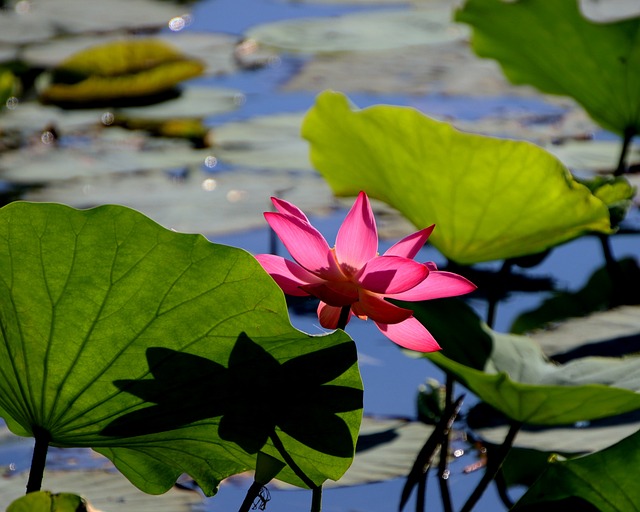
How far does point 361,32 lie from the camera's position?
321 centimetres

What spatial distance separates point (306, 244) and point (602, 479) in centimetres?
28

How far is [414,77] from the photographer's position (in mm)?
2775

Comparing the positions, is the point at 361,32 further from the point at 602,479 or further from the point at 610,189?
the point at 602,479

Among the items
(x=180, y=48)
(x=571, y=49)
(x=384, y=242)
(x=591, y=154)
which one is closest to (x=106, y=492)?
(x=384, y=242)

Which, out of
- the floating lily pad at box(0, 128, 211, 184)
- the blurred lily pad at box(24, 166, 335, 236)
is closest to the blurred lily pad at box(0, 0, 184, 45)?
the floating lily pad at box(0, 128, 211, 184)

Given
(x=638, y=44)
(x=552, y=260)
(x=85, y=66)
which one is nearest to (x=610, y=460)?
(x=638, y=44)

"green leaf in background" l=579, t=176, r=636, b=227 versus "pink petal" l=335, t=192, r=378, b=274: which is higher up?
"pink petal" l=335, t=192, r=378, b=274

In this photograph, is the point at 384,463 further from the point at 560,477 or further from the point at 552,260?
the point at 552,260

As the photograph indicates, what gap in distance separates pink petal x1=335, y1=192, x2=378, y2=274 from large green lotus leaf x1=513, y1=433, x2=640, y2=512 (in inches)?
8.5

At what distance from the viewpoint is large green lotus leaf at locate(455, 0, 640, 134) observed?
1.46 metres

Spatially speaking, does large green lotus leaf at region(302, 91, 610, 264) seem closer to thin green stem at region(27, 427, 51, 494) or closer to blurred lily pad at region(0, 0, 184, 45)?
thin green stem at region(27, 427, 51, 494)

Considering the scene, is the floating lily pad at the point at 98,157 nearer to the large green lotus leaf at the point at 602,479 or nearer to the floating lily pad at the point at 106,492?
the floating lily pad at the point at 106,492

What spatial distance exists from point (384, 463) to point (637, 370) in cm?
29

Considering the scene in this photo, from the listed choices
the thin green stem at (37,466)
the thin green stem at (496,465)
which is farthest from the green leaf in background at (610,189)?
the thin green stem at (37,466)
